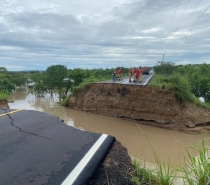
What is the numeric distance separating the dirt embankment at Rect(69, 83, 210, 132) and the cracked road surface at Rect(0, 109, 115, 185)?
13924 millimetres

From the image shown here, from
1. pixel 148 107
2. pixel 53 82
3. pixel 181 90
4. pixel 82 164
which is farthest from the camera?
pixel 53 82

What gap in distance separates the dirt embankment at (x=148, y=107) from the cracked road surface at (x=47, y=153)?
13.9 meters

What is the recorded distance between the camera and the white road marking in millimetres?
2914

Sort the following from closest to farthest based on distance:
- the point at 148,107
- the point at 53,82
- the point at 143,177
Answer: the point at 143,177 → the point at 148,107 → the point at 53,82

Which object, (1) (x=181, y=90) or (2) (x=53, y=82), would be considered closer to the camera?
(1) (x=181, y=90)

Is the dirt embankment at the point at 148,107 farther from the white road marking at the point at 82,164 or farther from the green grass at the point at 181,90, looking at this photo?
the white road marking at the point at 82,164

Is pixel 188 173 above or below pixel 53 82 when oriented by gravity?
above

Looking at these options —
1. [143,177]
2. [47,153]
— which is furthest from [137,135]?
[143,177]

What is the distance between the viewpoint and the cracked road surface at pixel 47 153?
301 centimetres

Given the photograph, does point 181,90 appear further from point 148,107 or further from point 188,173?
point 188,173

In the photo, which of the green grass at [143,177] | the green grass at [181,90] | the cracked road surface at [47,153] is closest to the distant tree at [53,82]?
the green grass at [181,90]

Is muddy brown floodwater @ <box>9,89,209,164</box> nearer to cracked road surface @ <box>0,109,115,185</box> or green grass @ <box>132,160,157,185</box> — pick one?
cracked road surface @ <box>0,109,115,185</box>

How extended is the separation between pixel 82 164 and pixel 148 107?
16027 mm

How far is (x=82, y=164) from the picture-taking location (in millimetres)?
3373
